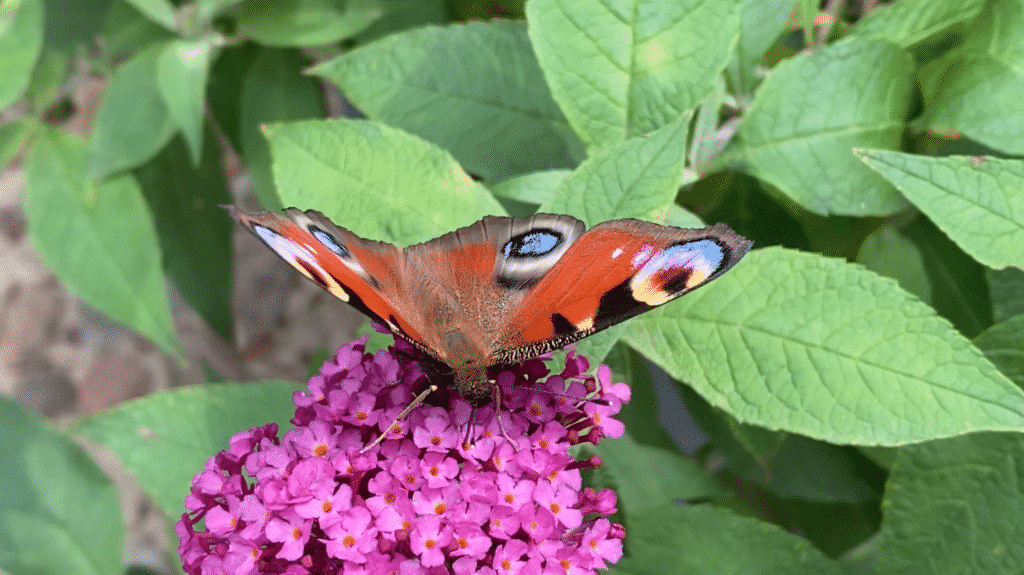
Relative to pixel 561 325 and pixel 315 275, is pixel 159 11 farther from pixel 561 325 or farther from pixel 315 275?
pixel 561 325

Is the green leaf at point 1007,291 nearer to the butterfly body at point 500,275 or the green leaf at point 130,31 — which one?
the butterfly body at point 500,275

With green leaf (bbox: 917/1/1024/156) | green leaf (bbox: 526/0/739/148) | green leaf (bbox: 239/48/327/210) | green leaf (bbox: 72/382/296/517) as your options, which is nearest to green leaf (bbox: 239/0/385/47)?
green leaf (bbox: 239/48/327/210)

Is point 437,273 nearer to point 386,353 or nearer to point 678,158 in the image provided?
point 386,353

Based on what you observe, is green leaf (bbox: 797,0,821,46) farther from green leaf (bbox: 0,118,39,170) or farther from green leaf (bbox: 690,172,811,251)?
green leaf (bbox: 0,118,39,170)

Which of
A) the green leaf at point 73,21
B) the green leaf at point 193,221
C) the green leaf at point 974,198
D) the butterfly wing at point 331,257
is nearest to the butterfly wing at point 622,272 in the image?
the butterfly wing at point 331,257

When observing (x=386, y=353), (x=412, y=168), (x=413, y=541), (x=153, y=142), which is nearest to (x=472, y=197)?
(x=412, y=168)

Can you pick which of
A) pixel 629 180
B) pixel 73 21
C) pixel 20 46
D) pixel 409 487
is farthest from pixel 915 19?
pixel 73 21

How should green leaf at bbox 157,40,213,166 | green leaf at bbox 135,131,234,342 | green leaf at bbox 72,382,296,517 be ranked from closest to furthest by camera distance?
1. green leaf at bbox 72,382,296,517
2. green leaf at bbox 157,40,213,166
3. green leaf at bbox 135,131,234,342
